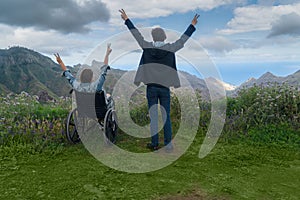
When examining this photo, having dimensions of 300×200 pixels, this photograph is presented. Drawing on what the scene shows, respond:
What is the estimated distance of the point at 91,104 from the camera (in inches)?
232

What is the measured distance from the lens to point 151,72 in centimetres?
563

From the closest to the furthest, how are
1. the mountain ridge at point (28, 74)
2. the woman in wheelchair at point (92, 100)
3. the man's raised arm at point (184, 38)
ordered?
the man's raised arm at point (184, 38), the woman in wheelchair at point (92, 100), the mountain ridge at point (28, 74)

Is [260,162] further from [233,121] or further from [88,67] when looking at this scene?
[88,67]

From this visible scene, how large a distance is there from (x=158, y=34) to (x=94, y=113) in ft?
5.89

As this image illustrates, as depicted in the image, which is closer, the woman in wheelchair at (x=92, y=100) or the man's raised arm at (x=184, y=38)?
Result: the man's raised arm at (x=184, y=38)

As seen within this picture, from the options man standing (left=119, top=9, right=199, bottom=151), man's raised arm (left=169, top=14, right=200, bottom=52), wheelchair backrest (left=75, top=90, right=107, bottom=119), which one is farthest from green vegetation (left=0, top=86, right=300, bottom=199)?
man's raised arm (left=169, top=14, right=200, bottom=52)

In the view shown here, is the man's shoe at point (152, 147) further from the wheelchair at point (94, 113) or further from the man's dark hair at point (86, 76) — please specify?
the man's dark hair at point (86, 76)

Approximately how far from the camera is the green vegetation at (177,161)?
3982mm

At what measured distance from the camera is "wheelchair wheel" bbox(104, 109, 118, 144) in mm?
5848

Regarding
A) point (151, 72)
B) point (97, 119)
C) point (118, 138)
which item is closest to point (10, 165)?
point (97, 119)

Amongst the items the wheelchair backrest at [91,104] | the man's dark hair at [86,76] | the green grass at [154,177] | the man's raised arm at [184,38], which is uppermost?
the man's raised arm at [184,38]

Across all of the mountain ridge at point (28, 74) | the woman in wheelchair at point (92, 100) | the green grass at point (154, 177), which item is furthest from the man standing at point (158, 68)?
the mountain ridge at point (28, 74)

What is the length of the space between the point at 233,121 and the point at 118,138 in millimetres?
2509

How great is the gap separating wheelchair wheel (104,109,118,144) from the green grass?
56cm
